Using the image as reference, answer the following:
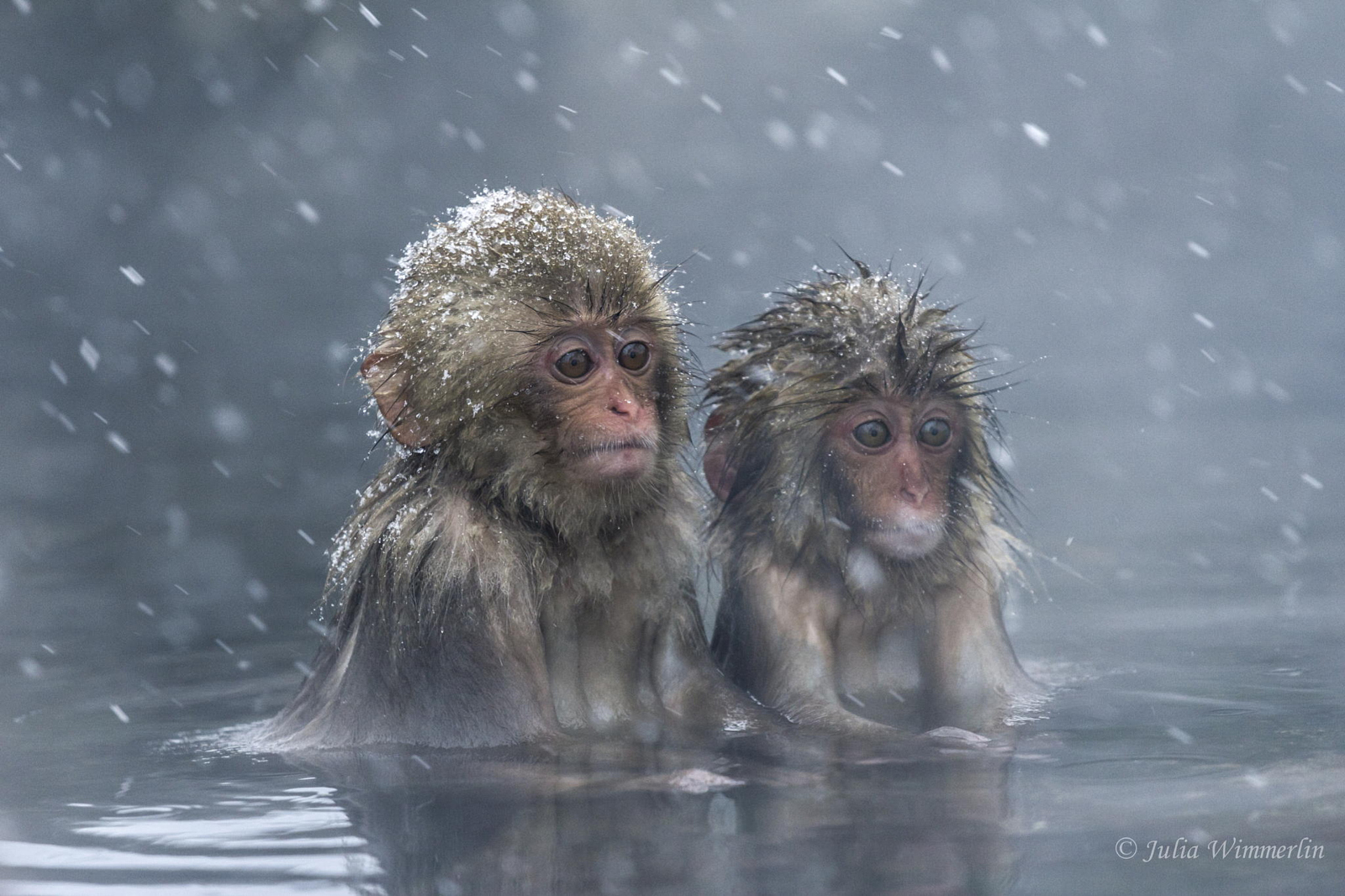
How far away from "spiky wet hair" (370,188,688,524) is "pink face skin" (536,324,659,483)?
2.0 inches

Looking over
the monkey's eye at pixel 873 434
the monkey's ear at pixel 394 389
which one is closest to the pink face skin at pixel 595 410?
the monkey's ear at pixel 394 389

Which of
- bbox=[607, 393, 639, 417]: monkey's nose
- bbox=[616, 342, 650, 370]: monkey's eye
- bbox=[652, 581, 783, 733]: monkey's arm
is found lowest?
bbox=[652, 581, 783, 733]: monkey's arm

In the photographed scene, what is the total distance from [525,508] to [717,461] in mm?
810

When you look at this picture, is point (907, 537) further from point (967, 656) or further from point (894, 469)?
point (967, 656)

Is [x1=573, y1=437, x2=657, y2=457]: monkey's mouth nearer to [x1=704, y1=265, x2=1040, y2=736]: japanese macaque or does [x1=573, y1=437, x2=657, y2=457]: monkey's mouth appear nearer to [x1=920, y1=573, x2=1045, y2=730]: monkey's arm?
[x1=704, y1=265, x2=1040, y2=736]: japanese macaque

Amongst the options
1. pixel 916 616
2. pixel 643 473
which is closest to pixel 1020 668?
pixel 916 616

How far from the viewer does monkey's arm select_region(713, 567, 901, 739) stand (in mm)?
4430

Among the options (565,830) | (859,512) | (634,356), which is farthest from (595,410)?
(565,830)

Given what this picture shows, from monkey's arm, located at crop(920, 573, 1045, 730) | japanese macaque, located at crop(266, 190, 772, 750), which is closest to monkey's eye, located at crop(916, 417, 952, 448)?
monkey's arm, located at crop(920, 573, 1045, 730)

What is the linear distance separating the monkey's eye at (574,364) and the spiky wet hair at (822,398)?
67 centimetres

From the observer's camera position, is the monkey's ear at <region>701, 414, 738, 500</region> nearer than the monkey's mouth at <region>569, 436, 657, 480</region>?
No

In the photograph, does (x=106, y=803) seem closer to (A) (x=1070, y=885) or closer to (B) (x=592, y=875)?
(B) (x=592, y=875)

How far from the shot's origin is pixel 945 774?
Result: 146 inches

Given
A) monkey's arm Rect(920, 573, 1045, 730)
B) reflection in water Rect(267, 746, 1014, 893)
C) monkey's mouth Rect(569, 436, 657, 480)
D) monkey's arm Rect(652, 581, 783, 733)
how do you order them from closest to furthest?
reflection in water Rect(267, 746, 1014, 893) → monkey's mouth Rect(569, 436, 657, 480) → monkey's arm Rect(652, 581, 783, 733) → monkey's arm Rect(920, 573, 1045, 730)
